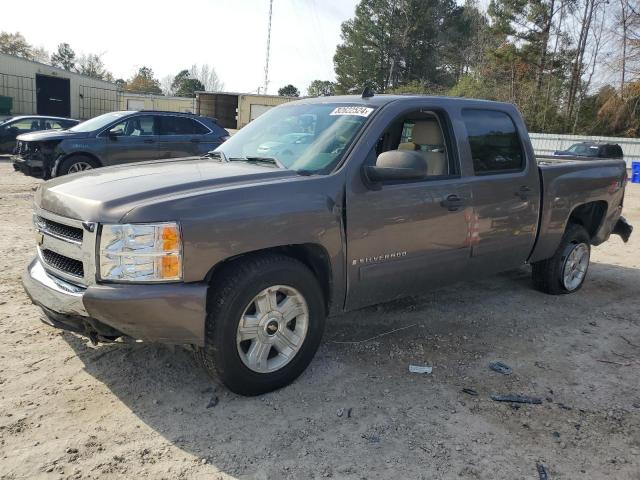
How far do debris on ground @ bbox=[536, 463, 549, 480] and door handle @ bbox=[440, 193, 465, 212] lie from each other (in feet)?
6.47

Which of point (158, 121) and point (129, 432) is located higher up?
point (158, 121)

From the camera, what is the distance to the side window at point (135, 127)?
11.1m

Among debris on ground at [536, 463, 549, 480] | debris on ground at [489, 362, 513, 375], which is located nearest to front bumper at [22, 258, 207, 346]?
debris on ground at [536, 463, 549, 480]

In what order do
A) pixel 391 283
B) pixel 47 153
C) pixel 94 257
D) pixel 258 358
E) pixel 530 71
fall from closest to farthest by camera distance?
pixel 94 257 → pixel 258 358 → pixel 391 283 → pixel 47 153 → pixel 530 71

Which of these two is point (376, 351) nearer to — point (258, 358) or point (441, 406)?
point (441, 406)

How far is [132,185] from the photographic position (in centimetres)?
328

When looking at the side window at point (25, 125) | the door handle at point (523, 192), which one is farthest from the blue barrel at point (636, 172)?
the side window at point (25, 125)

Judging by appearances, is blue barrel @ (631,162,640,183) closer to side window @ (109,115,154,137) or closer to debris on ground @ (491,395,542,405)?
side window @ (109,115,154,137)

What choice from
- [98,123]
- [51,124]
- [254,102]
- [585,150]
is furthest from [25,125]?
[254,102]

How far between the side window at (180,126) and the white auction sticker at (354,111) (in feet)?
27.2

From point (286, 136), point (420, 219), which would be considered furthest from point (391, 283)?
point (286, 136)

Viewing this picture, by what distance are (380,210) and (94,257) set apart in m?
1.87

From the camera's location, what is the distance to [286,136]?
421 centimetres

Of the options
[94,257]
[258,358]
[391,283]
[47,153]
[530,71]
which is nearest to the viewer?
[94,257]
